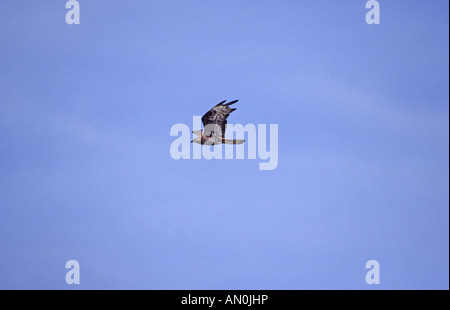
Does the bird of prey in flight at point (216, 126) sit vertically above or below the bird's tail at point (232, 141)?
above

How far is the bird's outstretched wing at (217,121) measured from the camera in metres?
23.8

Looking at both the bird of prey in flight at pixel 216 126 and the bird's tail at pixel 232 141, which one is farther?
the bird's tail at pixel 232 141

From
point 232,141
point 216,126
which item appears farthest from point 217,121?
point 232,141

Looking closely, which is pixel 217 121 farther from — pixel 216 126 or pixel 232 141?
pixel 232 141

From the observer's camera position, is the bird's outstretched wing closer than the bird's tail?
Yes

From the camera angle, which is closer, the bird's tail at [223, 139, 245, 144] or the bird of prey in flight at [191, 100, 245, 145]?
the bird of prey in flight at [191, 100, 245, 145]

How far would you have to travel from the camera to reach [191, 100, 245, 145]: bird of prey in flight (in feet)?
78.0

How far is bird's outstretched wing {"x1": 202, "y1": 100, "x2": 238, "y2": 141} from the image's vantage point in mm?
23766

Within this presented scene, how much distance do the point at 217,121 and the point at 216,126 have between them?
0.60 feet

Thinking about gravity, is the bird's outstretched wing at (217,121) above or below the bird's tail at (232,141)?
above

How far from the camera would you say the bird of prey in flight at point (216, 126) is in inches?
936

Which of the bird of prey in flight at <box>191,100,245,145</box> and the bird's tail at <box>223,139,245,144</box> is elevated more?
the bird of prey in flight at <box>191,100,245,145</box>

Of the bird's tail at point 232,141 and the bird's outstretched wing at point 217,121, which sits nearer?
the bird's outstretched wing at point 217,121
